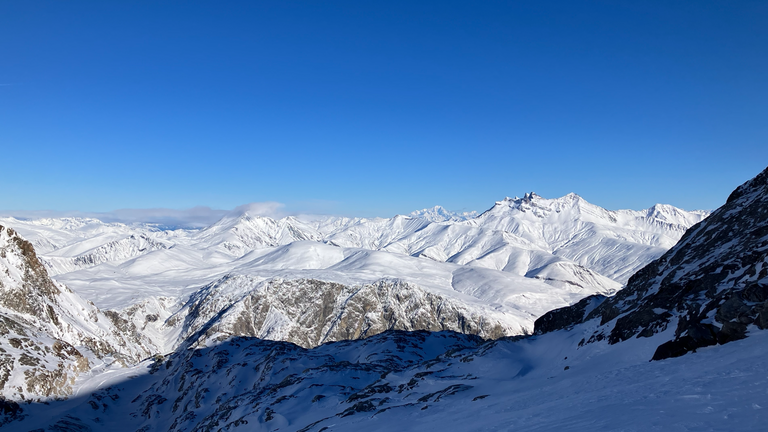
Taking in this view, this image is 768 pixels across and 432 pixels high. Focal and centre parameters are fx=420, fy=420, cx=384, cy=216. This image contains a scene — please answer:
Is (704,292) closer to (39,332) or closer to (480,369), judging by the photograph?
(480,369)

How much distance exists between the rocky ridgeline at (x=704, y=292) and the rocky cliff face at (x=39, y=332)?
99282mm

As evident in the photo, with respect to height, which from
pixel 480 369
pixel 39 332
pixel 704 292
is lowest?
pixel 39 332

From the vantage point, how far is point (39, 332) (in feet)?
338

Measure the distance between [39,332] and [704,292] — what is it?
434ft

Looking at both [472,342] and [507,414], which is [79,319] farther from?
[507,414]

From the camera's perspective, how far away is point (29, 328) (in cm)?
10031

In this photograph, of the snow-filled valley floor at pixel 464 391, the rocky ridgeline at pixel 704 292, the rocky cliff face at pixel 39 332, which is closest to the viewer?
the snow-filled valley floor at pixel 464 391

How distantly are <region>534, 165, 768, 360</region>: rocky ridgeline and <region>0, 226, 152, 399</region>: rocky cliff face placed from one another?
99.3m

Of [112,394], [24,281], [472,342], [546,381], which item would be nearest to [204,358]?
[112,394]

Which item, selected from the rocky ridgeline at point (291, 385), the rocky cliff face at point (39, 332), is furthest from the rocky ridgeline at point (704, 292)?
the rocky cliff face at point (39, 332)

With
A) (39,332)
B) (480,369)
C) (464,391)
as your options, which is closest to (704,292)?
(464,391)

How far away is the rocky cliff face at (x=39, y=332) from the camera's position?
8412 cm

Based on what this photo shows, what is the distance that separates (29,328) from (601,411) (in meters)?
125

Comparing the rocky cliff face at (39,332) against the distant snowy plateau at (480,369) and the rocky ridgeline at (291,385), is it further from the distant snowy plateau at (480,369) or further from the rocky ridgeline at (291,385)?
the rocky ridgeline at (291,385)
